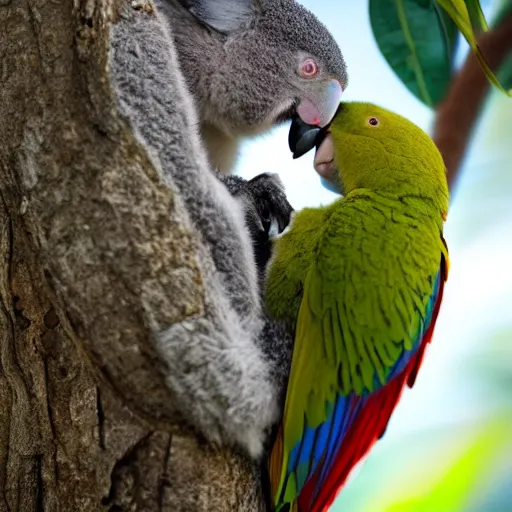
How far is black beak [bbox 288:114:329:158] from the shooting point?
123 cm

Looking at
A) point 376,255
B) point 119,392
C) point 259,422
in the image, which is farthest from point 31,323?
point 376,255

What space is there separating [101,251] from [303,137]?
1.74 feet

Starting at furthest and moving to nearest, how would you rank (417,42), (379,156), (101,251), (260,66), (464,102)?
1. (464,102)
2. (417,42)
3. (260,66)
4. (379,156)
5. (101,251)

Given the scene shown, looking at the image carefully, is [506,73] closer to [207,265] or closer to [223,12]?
[223,12]

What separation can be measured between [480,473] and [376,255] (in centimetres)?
138

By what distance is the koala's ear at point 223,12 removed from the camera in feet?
4.35

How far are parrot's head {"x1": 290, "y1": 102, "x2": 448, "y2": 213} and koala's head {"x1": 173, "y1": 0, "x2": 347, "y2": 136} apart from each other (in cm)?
16

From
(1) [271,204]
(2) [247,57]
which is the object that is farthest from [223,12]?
(1) [271,204]

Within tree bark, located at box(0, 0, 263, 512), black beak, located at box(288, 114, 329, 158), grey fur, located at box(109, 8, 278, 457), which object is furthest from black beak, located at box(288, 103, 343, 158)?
tree bark, located at box(0, 0, 263, 512)

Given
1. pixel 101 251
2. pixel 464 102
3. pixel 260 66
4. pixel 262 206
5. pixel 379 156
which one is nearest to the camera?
pixel 101 251

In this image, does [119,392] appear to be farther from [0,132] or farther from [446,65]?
[446,65]

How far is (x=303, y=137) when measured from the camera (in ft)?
4.17

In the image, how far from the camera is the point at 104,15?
2.92 feet

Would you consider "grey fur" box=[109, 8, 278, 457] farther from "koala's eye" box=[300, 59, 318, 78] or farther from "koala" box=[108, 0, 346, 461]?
"koala's eye" box=[300, 59, 318, 78]
